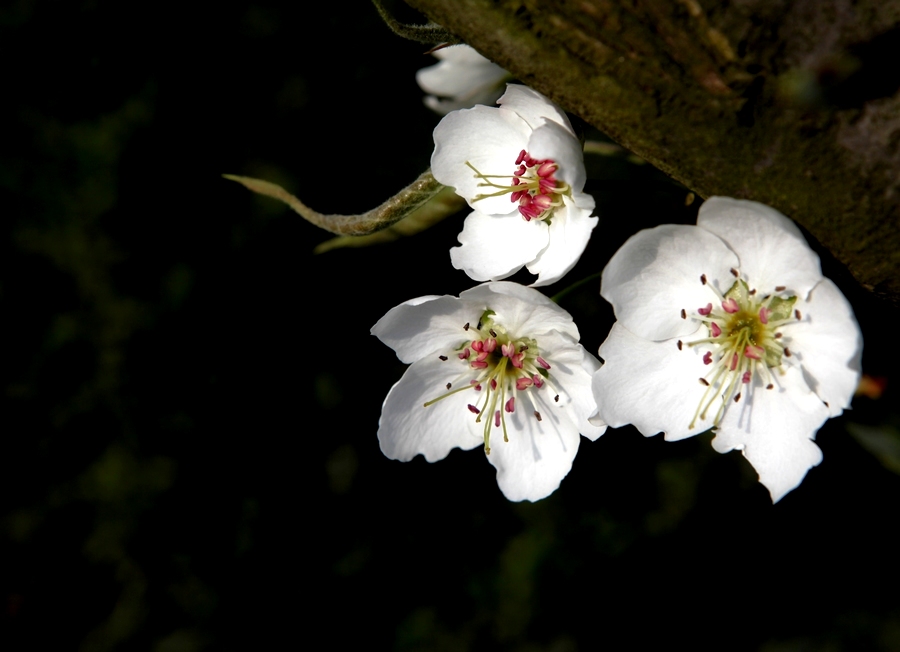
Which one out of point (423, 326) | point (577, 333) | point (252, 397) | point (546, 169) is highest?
point (546, 169)

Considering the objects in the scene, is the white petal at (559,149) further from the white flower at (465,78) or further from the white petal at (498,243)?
the white flower at (465,78)

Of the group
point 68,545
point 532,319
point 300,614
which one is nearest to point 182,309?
point 68,545

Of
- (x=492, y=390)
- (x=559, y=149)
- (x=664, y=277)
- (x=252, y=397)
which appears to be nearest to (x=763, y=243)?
(x=664, y=277)

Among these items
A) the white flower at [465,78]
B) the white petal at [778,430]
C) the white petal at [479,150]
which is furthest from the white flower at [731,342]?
the white flower at [465,78]

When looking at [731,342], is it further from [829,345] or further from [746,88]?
[746,88]

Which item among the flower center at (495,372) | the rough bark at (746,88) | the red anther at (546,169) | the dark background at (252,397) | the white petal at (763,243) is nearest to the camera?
the rough bark at (746,88)
